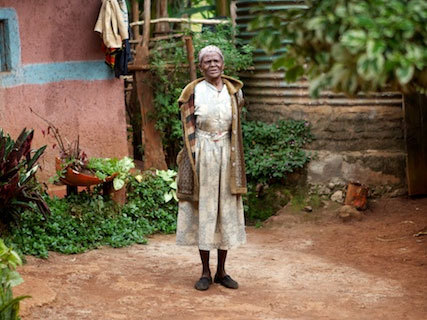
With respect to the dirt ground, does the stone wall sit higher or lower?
higher

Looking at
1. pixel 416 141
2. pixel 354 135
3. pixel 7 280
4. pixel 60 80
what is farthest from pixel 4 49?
pixel 416 141

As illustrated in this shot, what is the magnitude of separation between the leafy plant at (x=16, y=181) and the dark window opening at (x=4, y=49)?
1362mm

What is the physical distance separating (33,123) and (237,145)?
3.03m

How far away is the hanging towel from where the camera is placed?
28.5 ft

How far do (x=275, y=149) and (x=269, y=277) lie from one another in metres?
3.06

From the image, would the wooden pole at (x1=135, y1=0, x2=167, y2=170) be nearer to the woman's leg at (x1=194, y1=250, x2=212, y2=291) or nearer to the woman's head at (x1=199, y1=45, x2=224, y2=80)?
the woman's leg at (x1=194, y1=250, x2=212, y2=291)

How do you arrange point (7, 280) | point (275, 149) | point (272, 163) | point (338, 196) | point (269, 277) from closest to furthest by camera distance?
point (7, 280) → point (269, 277) → point (338, 196) → point (272, 163) → point (275, 149)

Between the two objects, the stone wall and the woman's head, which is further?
Answer: the stone wall

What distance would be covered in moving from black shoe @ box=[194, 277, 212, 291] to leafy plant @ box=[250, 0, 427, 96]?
3639 millimetres

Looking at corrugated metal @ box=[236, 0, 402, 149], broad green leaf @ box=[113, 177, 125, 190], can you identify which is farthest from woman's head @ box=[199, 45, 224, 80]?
corrugated metal @ box=[236, 0, 402, 149]

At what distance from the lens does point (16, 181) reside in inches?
270

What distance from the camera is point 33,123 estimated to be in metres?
8.43

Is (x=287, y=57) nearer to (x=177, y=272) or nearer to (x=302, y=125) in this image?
(x=177, y=272)

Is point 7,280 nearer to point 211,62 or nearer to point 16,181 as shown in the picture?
point 16,181
